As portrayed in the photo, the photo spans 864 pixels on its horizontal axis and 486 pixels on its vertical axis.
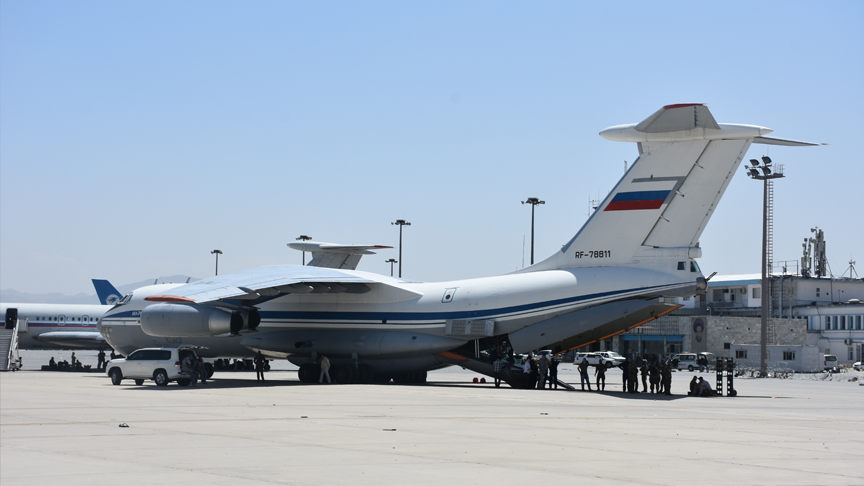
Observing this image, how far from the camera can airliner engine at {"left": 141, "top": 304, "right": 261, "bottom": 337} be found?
24828 mm

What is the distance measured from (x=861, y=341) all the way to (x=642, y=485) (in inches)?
2133

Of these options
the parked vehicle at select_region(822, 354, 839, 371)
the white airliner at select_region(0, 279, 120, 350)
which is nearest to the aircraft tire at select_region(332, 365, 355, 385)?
the white airliner at select_region(0, 279, 120, 350)

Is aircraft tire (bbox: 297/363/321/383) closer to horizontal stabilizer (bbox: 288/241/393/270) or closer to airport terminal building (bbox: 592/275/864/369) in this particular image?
horizontal stabilizer (bbox: 288/241/393/270)

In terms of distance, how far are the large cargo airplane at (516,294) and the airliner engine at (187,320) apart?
1.3 inches

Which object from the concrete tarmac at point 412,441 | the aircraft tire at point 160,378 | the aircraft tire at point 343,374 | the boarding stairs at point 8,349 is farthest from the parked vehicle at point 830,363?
the boarding stairs at point 8,349

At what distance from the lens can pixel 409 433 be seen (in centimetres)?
1188

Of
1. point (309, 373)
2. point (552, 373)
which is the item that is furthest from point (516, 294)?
point (309, 373)

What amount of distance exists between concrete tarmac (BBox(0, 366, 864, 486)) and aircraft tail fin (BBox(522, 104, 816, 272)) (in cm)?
550

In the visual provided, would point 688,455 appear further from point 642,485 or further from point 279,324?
point 279,324

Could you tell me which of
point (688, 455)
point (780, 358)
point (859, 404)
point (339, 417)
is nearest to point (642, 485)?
point (688, 455)

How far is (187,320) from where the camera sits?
81.6 ft

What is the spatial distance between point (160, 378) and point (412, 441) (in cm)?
1453

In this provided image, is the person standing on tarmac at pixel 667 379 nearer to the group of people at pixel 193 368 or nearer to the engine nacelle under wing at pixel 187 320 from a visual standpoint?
the engine nacelle under wing at pixel 187 320

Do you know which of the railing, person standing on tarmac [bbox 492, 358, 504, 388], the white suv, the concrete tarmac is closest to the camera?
the concrete tarmac
